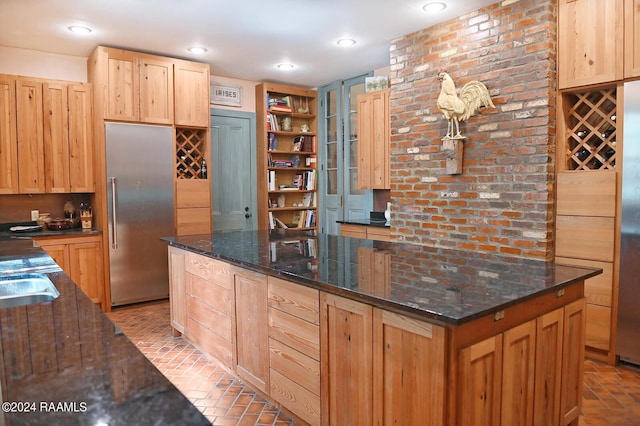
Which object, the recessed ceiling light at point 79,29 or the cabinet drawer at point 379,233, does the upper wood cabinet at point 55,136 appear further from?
the cabinet drawer at point 379,233

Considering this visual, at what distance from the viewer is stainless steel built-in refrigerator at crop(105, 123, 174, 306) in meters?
4.36

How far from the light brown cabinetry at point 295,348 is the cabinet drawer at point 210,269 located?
50 centimetres

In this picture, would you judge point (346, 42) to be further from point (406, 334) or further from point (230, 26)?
point (406, 334)

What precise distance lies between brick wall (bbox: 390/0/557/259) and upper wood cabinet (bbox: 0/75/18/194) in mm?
3665

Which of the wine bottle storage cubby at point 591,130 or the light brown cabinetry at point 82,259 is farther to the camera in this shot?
the light brown cabinetry at point 82,259

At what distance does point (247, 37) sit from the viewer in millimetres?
4207

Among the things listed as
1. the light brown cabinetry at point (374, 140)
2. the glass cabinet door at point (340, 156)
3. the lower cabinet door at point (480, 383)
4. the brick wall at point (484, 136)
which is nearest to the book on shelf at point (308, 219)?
the glass cabinet door at point (340, 156)

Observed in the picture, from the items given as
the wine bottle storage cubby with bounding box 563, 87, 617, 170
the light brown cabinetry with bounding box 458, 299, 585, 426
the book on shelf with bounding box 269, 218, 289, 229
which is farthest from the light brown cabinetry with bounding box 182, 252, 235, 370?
the book on shelf with bounding box 269, 218, 289, 229

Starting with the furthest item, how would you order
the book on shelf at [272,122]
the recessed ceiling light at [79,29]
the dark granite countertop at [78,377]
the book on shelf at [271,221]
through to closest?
the book on shelf at [271,221]
the book on shelf at [272,122]
the recessed ceiling light at [79,29]
the dark granite countertop at [78,377]

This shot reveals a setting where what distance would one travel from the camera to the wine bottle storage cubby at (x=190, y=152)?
5.01 meters

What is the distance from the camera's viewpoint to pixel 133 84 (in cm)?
440

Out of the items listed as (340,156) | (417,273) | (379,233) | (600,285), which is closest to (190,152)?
(340,156)

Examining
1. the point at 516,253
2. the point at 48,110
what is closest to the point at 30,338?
the point at 516,253

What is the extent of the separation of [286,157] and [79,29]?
10.1 feet
